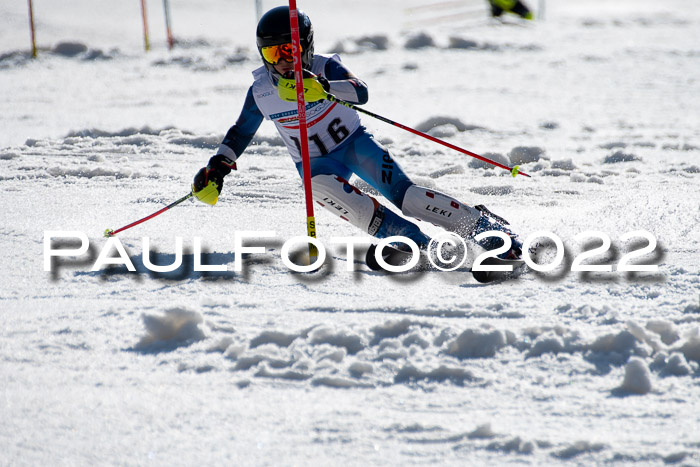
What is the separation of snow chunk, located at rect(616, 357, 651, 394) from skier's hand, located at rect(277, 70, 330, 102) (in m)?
1.91

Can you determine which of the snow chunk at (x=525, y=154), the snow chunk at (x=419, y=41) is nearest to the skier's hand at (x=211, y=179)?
the snow chunk at (x=525, y=154)

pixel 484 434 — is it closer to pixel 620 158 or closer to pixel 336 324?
pixel 336 324

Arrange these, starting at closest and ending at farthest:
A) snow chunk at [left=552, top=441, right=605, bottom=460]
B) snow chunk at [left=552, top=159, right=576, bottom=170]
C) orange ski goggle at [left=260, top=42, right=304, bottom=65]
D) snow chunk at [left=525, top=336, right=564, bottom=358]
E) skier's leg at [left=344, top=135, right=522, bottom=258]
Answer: snow chunk at [left=552, top=441, right=605, bottom=460] → snow chunk at [left=525, top=336, right=564, bottom=358] → skier's leg at [left=344, top=135, right=522, bottom=258] → orange ski goggle at [left=260, top=42, right=304, bottom=65] → snow chunk at [left=552, top=159, right=576, bottom=170]

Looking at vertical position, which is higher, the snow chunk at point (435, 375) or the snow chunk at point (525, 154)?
the snow chunk at point (435, 375)

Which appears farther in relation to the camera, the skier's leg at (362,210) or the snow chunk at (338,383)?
the skier's leg at (362,210)

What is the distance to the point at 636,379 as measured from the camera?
8.18 ft

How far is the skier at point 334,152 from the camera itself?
3807 millimetres

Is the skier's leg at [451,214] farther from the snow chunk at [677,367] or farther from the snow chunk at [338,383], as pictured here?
the snow chunk at [338,383]

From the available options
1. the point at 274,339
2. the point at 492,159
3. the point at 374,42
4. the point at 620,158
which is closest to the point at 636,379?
the point at 274,339

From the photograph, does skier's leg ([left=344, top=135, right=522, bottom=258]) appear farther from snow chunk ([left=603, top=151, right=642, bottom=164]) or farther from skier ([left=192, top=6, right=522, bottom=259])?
snow chunk ([left=603, top=151, right=642, bottom=164])

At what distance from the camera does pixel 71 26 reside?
17078mm

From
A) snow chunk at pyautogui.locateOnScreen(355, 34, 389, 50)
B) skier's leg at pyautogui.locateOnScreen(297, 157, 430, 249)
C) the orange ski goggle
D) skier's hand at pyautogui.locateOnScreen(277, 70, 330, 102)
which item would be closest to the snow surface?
skier's leg at pyautogui.locateOnScreen(297, 157, 430, 249)

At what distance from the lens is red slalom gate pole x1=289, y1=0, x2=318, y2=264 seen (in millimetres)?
3676

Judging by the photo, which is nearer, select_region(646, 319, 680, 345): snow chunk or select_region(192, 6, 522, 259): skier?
select_region(646, 319, 680, 345): snow chunk
